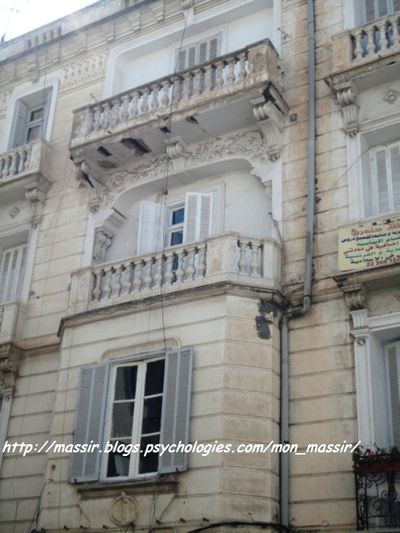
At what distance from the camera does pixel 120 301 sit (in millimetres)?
13609

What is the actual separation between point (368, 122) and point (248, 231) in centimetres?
282

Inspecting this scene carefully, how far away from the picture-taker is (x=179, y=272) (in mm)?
13320

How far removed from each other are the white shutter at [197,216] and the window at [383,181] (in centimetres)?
303

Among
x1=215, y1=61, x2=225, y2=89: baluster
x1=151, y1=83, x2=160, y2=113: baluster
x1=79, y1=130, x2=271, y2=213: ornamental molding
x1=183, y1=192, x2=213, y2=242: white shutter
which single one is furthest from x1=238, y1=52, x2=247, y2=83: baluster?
x1=183, y1=192, x2=213, y2=242: white shutter

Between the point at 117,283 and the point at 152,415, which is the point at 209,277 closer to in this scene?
the point at 117,283

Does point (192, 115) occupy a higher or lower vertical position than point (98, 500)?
higher

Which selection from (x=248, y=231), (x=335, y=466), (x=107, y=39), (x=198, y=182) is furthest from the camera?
(x=107, y=39)

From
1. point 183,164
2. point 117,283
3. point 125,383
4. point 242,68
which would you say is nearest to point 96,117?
point 183,164

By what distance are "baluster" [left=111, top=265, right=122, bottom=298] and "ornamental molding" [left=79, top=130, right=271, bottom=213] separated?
2.49m

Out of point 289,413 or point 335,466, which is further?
point 289,413

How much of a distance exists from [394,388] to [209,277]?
3.30 metres

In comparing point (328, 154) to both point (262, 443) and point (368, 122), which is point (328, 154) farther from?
point (262, 443)

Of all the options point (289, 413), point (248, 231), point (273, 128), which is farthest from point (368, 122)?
point (289, 413)

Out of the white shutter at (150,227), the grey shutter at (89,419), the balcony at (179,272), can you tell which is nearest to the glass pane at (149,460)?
the grey shutter at (89,419)
